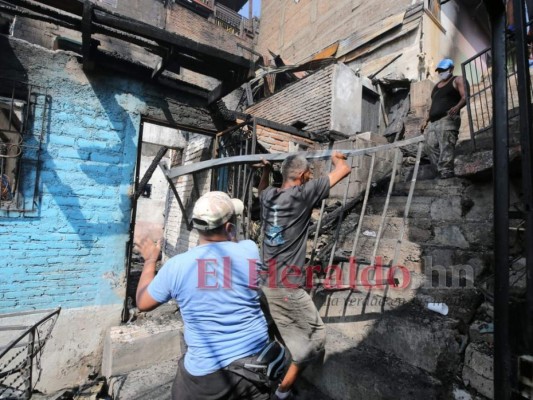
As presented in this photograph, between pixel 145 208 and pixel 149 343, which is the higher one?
pixel 145 208

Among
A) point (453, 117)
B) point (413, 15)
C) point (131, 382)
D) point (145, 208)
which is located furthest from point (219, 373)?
point (413, 15)

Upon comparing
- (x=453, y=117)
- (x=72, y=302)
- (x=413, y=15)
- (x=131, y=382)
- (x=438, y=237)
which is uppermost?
(x=413, y=15)

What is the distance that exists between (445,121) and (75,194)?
519 centimetres

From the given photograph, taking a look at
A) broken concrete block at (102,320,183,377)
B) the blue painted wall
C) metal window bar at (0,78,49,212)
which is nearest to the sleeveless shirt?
the blue painted wall

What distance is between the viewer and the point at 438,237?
323cm

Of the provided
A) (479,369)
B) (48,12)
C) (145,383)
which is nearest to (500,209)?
(479,369)

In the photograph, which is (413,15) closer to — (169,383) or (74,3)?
(74,3)

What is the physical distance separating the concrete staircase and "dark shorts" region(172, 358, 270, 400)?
133 centimetres

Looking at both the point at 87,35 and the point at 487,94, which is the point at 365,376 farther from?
the point at 487,94

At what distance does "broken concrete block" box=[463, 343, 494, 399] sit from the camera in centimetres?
208

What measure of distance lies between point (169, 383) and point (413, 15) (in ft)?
36.8

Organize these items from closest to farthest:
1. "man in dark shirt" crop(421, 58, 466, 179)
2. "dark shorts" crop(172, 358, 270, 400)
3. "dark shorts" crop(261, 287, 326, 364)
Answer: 1. "dark shorts" crop(172, 358, 270, 400)
2. "dark shorts" crop(261, 287, 326, 364)
3. "man in dark shirt" crop(421, 58, 466, 179)

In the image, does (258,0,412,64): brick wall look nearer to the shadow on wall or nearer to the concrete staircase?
the concrete staircase

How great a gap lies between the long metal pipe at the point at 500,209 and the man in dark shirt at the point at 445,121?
2.04 meters
